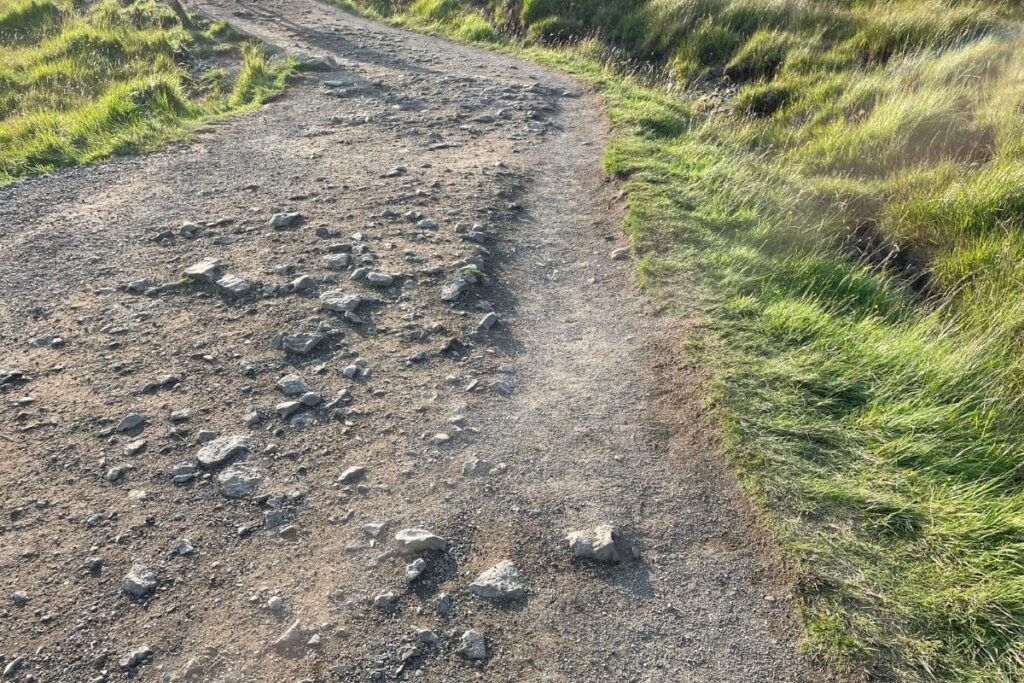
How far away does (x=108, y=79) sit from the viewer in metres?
12.0

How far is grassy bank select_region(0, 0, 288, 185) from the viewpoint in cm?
899

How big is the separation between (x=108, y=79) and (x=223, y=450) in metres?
10.5

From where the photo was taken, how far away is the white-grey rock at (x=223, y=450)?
4.10 metres

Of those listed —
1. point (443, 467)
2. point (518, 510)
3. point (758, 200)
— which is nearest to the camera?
point (518, 510)

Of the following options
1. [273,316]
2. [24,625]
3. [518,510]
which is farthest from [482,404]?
[24,625]

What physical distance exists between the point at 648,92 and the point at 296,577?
8.99m

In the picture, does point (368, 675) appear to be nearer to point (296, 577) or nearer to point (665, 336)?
point (296, 577)

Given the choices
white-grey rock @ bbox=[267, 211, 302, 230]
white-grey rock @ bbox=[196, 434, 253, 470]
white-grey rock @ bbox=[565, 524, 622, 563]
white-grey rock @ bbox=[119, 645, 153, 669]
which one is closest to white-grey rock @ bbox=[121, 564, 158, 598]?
white-grey rock @ bbox=[119, 645, 153, 669]

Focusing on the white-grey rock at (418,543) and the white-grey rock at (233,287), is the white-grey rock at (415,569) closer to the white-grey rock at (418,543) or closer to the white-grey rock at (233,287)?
the white-grey rock at (418,543)

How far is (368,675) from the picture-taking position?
10.1ft

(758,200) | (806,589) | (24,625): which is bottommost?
(24,625)

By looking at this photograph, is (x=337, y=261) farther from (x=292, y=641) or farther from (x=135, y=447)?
(x=292, y=641)

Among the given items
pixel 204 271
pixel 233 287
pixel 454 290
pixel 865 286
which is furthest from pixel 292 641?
pixel 865 286

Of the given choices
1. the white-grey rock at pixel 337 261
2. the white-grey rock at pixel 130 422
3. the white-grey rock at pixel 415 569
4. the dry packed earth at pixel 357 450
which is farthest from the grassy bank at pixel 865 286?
the white-grey rock at pixel 130 422
